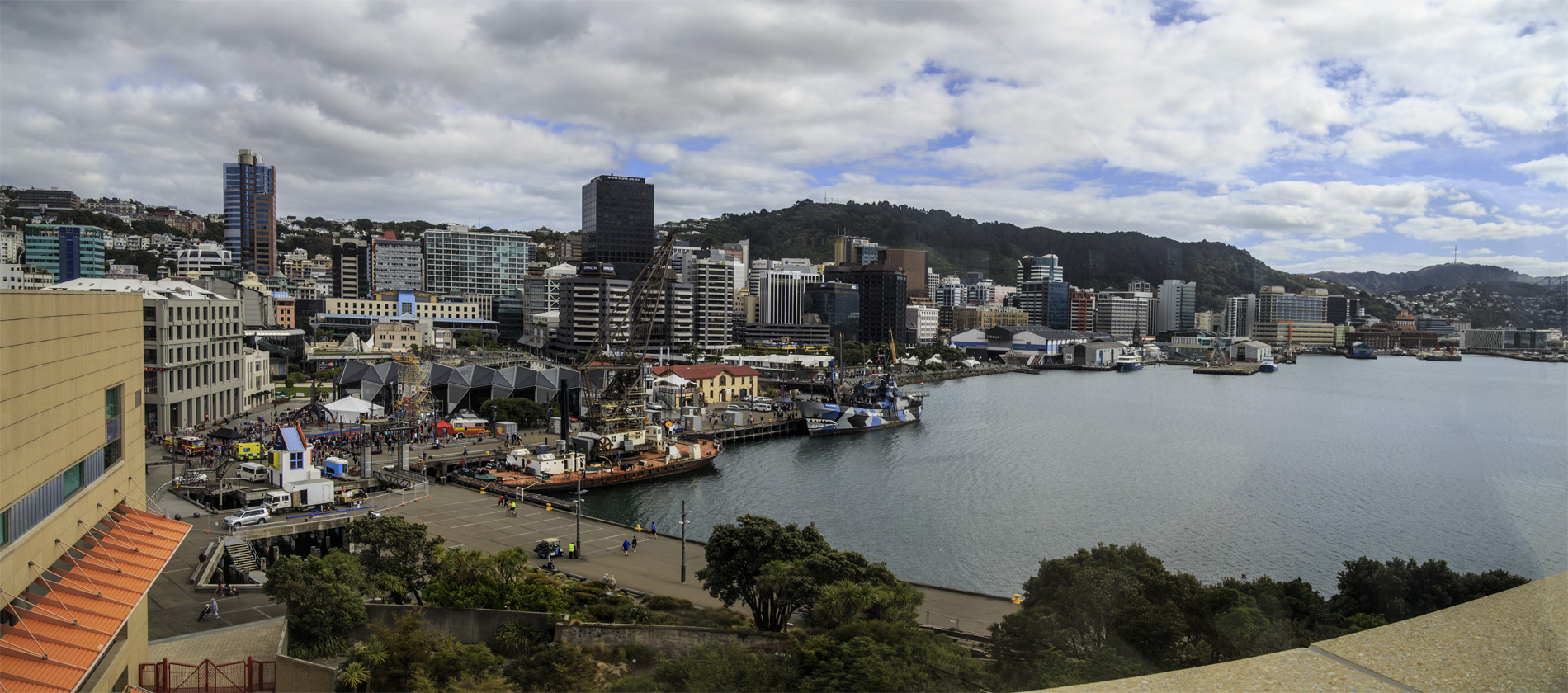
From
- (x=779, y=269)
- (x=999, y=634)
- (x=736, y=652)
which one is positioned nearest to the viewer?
(x=736, y=652)

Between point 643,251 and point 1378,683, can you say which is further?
point 643,251

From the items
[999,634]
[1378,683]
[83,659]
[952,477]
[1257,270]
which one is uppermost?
[1257,270]

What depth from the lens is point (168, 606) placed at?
5340 millimetres

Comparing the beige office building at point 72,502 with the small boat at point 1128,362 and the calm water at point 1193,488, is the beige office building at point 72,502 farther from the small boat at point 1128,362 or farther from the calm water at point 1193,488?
the small boat at point 1128,362

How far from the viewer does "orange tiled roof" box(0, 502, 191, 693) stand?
98.1 inches

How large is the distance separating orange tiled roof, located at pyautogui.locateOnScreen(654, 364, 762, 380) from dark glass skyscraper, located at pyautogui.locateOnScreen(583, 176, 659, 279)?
16.7 metres

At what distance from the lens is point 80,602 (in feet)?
9.29

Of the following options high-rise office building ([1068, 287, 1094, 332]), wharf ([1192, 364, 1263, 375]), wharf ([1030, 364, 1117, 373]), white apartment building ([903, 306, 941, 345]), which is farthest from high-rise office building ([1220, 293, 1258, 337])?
high-rise office building ([1068, 287, 1094, 332])

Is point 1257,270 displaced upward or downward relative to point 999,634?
upward

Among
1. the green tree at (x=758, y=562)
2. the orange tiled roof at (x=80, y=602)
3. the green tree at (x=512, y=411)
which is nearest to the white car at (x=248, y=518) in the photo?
the orange tiled roof at (x=80, y=602)

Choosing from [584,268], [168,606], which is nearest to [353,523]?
[168,606]

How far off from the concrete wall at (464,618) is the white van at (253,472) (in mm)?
6079

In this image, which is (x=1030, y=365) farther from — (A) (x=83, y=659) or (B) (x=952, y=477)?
(A) (x=83, y=659)

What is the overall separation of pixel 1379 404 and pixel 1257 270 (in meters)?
19.2
